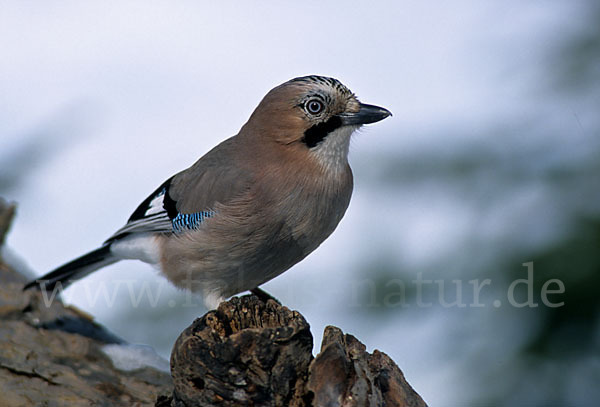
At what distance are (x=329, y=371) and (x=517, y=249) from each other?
149 centimetres

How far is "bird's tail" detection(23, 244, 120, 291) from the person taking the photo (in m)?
3.78

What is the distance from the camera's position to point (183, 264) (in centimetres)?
333

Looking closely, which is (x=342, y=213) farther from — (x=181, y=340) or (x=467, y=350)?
(x=181, y=340)

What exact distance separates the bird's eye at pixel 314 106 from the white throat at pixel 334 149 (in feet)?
0.40

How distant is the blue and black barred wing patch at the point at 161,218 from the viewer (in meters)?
3.35

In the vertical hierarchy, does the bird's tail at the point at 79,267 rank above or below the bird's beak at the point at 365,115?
below

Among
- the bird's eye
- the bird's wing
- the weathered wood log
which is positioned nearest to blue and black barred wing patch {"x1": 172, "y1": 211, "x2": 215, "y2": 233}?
the bird's wing

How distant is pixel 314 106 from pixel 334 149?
22cm

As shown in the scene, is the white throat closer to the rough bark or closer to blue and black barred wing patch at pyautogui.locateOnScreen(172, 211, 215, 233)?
blue and black barred wing patch at pyautogui.locateOnScreen(172, 211, 215, 233)

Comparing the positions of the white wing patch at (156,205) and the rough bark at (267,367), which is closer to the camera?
the rough bark at (267,367)

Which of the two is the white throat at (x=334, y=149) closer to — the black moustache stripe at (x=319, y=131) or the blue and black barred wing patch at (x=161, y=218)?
the black moustache stripe at (x=319, y=131)

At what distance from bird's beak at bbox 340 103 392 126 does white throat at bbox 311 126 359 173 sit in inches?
1.8

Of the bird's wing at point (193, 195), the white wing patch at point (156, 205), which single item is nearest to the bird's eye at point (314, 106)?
the bird's wing at point (193, 195)

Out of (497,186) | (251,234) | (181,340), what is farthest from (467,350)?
(181,340)
